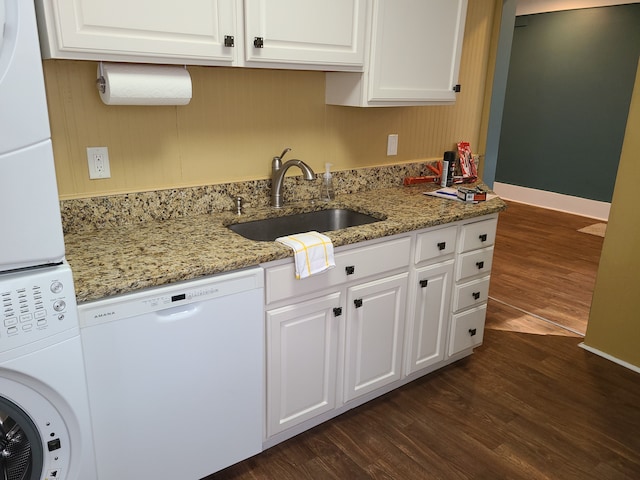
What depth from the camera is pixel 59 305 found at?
1282mm

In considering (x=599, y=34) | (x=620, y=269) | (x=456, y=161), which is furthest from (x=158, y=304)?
(x=599, y=34)

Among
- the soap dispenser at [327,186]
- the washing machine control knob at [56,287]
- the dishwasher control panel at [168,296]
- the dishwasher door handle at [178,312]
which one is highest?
the soap dispenser at [327,186]

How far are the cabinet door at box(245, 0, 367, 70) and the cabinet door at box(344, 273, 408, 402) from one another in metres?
0.94

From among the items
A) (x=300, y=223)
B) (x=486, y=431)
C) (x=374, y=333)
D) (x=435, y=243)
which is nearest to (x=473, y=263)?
(x=435, y=243)

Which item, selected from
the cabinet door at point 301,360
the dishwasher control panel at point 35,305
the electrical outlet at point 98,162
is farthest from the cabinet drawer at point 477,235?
the dishwasher control panel at point 35,305

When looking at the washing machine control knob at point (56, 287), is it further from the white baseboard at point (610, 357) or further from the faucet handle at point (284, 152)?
the white baseboard at point (610, 357)

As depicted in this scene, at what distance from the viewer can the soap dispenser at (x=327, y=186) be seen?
247 centimetres

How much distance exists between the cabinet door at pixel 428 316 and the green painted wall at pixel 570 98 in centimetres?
396

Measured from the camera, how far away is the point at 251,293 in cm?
171

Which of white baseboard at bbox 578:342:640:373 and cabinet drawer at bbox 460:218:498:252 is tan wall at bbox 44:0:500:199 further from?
white baseboard at bbox 578:342:640:373

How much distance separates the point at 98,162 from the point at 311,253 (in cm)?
88

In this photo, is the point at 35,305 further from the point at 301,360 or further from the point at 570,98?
the point at 570,98

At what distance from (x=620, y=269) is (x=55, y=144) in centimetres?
277

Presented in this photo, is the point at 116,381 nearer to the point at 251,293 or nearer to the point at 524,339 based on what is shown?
the point at 251,293
